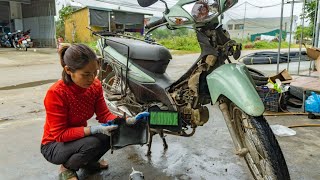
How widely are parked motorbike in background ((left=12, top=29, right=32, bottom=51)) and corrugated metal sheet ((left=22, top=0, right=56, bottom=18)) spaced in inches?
75.3

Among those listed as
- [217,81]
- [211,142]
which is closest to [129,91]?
[211,142]

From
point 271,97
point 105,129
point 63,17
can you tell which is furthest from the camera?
point 63,17

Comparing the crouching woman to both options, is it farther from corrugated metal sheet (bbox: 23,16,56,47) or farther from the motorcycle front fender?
corrugated metal sheet (bbox: 23,16,56,47)

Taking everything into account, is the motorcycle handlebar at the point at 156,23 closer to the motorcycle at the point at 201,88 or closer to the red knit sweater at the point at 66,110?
the motorcycle at the point at 201,88

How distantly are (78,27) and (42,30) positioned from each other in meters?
2.33

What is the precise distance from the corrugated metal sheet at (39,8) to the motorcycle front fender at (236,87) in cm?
1693

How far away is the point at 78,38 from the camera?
17.8m

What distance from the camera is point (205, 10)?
79.3 inches

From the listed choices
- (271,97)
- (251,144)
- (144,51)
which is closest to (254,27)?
(271,97)

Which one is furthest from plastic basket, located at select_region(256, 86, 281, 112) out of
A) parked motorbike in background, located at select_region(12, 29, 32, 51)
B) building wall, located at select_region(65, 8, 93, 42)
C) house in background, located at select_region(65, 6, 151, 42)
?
parked motorbike in background, located at select_region(12, 29, 32, 51)

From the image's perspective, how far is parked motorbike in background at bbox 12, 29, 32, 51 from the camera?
15428mm

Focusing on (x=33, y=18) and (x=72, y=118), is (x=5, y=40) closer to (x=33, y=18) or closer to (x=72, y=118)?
(x=33, y=18)

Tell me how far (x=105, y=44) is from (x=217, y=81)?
5.40 feet

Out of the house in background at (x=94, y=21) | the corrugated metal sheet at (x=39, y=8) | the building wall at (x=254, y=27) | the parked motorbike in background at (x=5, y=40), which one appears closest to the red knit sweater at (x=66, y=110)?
the house in background at (x=94, y=21)
